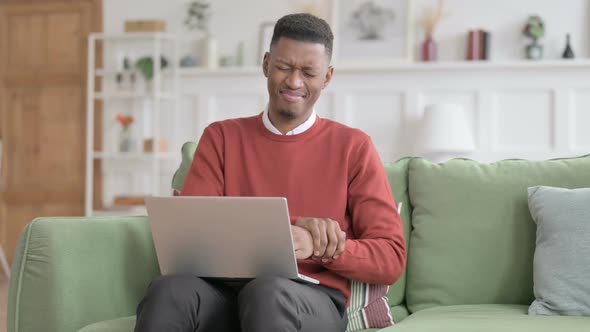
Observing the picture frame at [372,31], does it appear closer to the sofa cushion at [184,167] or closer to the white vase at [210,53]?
the white vase at [210,53]

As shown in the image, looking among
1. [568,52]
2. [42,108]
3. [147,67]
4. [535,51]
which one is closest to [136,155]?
[147,67]

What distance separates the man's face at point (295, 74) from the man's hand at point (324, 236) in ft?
1.29

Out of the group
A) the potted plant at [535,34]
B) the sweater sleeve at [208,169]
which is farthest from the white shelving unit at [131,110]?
the sweater sleeve at [208,169]

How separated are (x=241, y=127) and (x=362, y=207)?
0.41 m

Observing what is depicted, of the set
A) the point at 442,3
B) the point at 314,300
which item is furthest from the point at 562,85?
the point at 314,300

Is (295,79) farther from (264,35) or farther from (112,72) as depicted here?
(112,72)

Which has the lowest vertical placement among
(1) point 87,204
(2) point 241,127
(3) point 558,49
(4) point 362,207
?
(1) point 87,204

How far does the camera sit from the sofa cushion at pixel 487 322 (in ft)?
6.24

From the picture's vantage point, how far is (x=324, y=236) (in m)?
1.91

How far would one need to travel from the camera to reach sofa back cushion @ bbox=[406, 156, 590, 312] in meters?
2.33

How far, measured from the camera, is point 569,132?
17.5 feet

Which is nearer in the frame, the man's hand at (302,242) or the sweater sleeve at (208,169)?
the man's hand at (302,242)

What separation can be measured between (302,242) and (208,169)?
466 millimetres

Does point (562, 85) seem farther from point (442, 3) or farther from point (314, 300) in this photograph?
point (314, 300)
